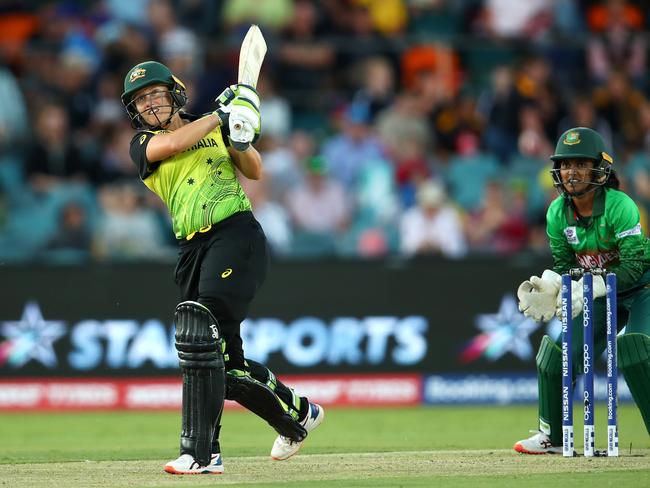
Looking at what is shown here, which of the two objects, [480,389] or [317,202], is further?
[317,202]

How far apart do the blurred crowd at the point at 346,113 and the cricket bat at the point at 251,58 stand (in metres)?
5.27

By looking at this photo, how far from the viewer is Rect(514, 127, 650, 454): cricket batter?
22.8ft

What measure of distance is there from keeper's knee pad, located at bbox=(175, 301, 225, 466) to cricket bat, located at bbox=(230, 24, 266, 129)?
52.6 inches

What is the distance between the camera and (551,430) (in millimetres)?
7238

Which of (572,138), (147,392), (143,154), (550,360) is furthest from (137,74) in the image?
(147,392)

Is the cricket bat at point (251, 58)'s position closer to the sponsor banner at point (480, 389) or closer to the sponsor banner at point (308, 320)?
the sponsor banner at point (308, 320)

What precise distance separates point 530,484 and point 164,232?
733 centimetres

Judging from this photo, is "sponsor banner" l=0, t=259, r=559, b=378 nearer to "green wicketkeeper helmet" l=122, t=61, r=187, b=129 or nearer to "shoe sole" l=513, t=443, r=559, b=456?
"shoe sole" l=513, t=443, r=559, b=456

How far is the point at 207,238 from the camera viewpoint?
655cm

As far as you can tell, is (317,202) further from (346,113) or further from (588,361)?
(588,361)

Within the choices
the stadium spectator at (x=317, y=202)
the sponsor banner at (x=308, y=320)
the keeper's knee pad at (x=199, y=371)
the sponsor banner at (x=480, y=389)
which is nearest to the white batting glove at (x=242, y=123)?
the keeper's knee pad at (x=199, y=371)

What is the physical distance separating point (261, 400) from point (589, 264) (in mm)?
2131

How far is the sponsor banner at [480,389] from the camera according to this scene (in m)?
11.8

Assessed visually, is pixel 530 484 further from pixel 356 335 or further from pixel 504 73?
pixel 504 73
